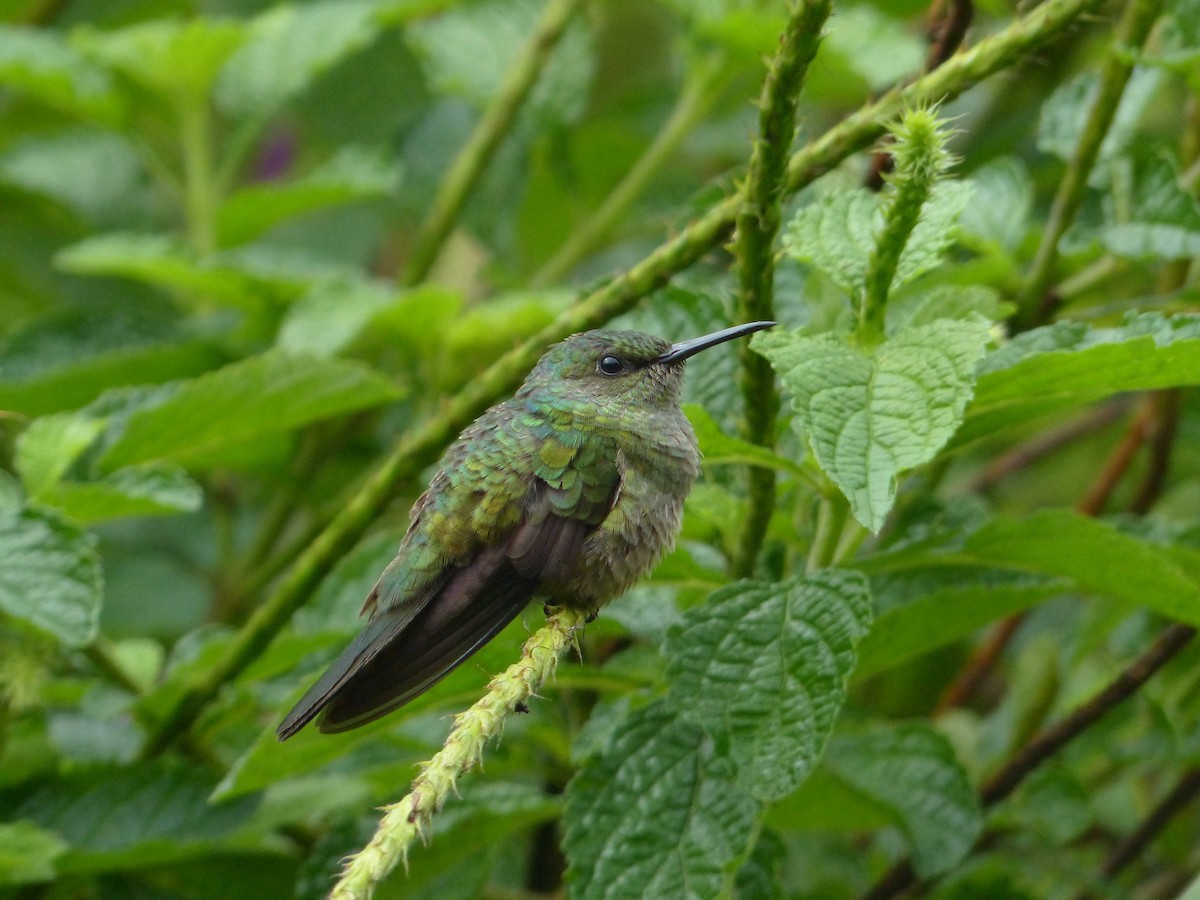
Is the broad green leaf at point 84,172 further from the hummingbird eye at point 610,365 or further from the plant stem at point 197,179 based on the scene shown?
the hummingbird eye at point 610,365

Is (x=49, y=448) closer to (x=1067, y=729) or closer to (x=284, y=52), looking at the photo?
(x=284, y=52)

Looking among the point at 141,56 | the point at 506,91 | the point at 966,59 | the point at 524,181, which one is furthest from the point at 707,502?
the point at 141,56

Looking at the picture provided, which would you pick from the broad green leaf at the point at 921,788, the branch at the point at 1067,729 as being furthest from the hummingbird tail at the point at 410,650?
the branch at the point at 1067,729

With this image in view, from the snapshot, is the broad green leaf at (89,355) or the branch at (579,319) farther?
the broad green leaf at (89,355)

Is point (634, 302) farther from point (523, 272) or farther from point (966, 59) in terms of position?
point (523, 272)

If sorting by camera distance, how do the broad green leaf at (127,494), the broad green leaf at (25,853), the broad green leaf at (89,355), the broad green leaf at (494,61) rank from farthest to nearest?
the broad green leaf at (494,61)
the broad green leaf at (89,355)
the broad green leaf at (127,494)
the broad green leaf at (25,853)

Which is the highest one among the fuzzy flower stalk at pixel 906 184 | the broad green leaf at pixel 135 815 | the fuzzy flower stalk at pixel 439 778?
the fuzzy flower stalk at pixel 906 184
